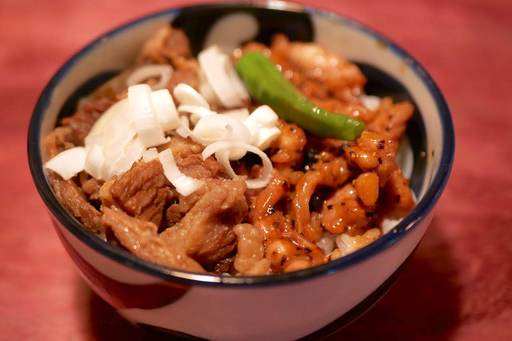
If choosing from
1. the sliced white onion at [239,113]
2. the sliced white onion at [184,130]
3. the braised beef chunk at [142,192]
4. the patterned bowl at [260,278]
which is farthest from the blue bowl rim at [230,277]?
the sliced white onion at [239,113]

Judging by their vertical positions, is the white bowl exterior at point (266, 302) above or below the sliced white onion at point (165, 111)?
below

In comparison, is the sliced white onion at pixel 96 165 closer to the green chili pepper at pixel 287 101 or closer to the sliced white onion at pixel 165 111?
the sliced white onion at pixel 165 111

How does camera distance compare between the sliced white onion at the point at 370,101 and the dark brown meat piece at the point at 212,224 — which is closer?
the dark brown meat piece at the point at 212,224

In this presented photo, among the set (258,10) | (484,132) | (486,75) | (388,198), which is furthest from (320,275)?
(486,75)

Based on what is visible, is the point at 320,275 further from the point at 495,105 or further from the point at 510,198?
the point at 495,105

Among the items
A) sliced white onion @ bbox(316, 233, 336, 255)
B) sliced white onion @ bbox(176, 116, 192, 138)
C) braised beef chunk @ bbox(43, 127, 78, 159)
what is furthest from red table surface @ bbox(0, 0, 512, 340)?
sliced white onion @ bbox(176, 116, 192, 138)

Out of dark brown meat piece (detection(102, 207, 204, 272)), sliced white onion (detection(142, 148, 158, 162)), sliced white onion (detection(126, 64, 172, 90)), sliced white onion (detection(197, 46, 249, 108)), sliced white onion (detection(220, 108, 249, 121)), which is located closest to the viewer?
dark brown meat piece (detection(102, 207, 204, 272))

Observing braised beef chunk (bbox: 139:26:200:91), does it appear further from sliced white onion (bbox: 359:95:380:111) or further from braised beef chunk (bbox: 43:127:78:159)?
sliced white onion (bbox: 359:95:380:111)
